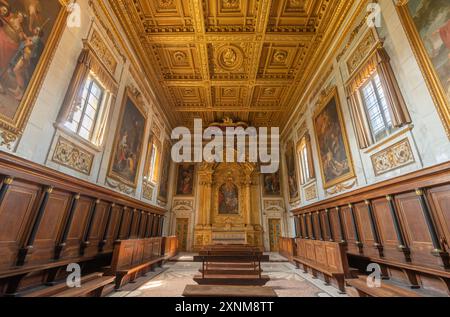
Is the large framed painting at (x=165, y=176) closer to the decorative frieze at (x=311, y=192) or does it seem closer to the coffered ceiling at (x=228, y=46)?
the coffered ceiling at (x=228, y=46)

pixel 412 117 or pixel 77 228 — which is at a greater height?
pixel 412 117

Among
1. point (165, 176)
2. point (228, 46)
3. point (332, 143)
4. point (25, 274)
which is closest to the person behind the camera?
point (25, 274)


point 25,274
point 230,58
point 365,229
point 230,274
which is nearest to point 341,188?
point 365,229

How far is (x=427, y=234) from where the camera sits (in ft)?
12.7

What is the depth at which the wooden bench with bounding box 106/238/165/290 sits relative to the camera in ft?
15.8

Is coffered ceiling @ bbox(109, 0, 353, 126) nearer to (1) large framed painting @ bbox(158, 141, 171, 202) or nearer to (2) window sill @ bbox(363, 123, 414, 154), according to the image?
(1) large framed painting @ bbox(158, 141, 171, 202)

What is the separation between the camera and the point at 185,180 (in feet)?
48.4

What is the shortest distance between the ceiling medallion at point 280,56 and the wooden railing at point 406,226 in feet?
21.6

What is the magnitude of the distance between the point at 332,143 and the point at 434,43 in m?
3.98

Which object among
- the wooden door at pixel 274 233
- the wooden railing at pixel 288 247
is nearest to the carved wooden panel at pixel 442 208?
the wooden railing at pixel 288 247

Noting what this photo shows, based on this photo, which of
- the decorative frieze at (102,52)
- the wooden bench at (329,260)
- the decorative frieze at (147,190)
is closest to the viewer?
the wooden bench at (329,260)

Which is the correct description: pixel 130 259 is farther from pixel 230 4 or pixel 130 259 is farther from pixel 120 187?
pixel 230 4

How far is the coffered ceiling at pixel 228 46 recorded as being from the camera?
7.07 m
